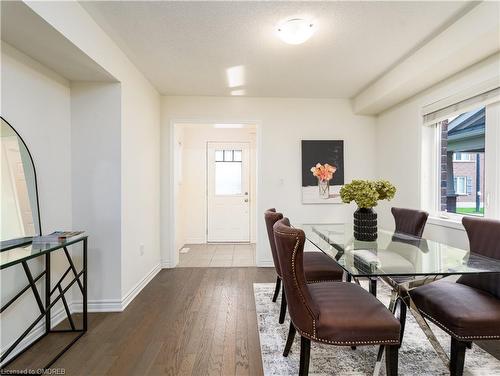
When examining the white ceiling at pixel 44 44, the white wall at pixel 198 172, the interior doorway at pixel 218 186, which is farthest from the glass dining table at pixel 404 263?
the white wall at pixel 198 172

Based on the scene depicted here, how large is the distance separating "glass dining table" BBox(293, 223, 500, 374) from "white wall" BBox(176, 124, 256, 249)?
11.5 feet

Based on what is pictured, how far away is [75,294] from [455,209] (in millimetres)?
3929

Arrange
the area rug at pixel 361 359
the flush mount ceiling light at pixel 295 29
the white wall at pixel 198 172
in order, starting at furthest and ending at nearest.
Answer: the white wall at pixel 198 172, the flush mount ceiling light at pixel 295 29, the area rug at pixel 361 359

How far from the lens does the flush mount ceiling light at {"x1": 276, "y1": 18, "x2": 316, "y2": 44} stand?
2.04m

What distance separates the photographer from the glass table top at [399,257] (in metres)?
1.45

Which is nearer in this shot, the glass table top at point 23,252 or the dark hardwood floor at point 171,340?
the glass table top at point 23,252

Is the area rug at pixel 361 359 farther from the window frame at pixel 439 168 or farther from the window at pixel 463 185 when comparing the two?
the window at pixel 463 185

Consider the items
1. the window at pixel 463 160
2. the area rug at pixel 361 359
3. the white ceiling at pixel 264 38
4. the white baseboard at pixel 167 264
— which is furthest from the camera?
the white baseboard at pixel 167 264

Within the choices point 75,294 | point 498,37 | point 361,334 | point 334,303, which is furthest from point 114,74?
point 498,37

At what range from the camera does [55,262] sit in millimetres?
2277

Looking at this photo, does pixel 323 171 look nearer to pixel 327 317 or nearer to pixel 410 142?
pixel 410 142

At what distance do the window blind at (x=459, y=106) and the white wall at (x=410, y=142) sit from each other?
0.09 m

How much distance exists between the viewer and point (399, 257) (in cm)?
171

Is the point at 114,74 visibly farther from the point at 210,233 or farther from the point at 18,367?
the point at 210,233
